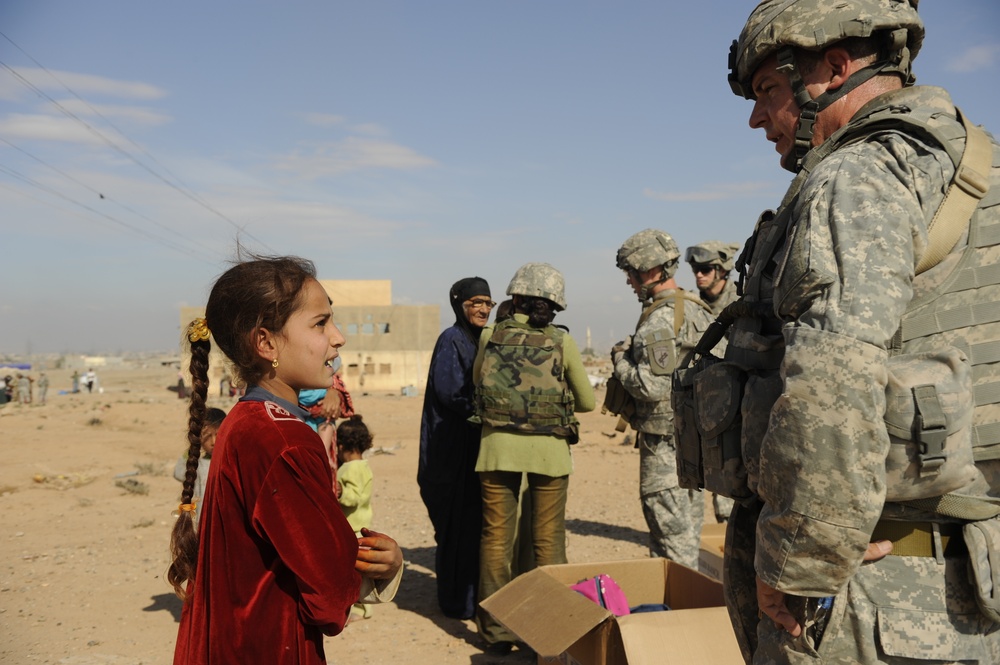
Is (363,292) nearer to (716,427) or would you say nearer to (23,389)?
(23,389)

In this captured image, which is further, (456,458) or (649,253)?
(456,458)

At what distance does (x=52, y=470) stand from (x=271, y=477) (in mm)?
12489

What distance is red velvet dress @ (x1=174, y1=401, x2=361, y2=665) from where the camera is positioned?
1902mm

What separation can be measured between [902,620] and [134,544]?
7419 millimetres

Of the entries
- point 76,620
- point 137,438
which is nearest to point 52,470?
point 137,438

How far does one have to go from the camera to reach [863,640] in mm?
1855

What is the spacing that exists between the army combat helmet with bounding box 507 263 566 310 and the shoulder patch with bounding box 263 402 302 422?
303cm

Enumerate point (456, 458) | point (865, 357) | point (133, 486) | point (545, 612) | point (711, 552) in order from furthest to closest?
1. point (133, 486)
2. point (456, 458)
3. point (711, 552)
4. point (545, 612)
5. point (865, 357)

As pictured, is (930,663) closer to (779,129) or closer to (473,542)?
(779,129)

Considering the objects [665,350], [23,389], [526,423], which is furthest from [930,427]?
[23,389]

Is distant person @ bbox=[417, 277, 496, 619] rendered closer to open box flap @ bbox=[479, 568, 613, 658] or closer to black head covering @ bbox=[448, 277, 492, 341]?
black head covering @ bbox=[448, 277, 492, 341]

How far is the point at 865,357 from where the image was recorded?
172 centimetres

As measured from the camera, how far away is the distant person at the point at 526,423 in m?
4.93

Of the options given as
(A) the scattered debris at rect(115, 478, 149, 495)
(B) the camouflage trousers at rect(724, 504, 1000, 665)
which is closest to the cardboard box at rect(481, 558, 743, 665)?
(B) the camouflage trousers at rect(724, 504, 1000, 665)
